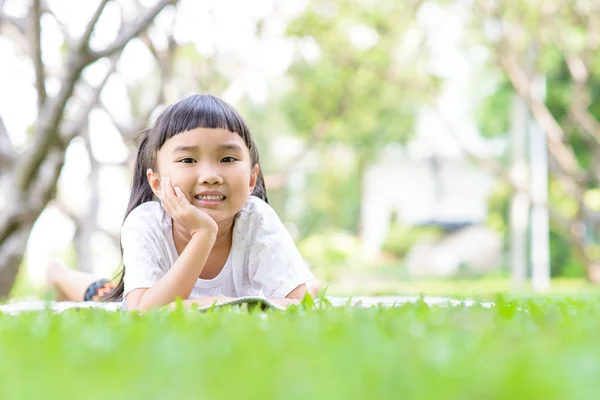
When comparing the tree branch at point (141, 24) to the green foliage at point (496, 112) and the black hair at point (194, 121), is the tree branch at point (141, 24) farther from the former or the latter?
the green foliage at point (496, 112)

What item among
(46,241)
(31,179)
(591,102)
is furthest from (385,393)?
(591,102)

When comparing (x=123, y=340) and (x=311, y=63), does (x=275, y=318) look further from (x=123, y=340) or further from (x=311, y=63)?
(x=311, y=63)

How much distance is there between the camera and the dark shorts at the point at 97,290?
4375 mm

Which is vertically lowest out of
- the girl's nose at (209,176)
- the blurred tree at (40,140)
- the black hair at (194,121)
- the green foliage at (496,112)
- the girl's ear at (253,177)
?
the girl's nose at (209,176)

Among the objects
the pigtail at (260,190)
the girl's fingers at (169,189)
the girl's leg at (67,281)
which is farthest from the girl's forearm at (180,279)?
the girl's leg at (67,281)

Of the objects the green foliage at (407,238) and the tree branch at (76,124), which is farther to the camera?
the green foliage at (407,238)

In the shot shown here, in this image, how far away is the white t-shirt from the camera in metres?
3.42

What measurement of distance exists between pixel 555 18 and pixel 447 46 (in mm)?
2106

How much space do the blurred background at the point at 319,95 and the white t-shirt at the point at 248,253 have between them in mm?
1610

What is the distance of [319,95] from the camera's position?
16016 millimetres

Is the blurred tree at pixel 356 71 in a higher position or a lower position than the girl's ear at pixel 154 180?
higher

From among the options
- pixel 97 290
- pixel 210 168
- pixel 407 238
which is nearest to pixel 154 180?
pixel 210 168

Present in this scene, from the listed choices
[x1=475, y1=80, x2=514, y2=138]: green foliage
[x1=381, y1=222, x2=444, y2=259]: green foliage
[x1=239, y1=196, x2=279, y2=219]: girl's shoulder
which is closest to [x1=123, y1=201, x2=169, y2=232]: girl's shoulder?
[x1=239, y1=196, x2=279, y2=219]: girl's shoulder

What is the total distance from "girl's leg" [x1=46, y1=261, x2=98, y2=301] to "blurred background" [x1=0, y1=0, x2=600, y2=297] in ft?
0.37
